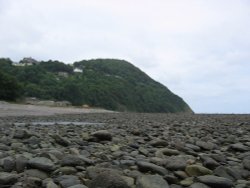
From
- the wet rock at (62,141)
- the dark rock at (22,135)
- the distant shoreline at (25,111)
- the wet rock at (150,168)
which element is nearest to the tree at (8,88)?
the distant shoreline at (25,111)

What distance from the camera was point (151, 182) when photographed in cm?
429

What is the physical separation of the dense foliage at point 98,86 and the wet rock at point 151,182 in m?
52.4

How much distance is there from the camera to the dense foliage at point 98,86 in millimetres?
74288

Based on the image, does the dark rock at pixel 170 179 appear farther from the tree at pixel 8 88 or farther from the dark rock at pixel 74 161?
the tree at pixel 8 88

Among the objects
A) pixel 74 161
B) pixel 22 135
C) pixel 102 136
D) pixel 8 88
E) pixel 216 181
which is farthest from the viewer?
pixel 8 88

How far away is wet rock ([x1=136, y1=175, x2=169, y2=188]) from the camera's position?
167 inches

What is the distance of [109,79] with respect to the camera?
331ft

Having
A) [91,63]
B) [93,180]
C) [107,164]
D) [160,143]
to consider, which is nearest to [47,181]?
[93,180]

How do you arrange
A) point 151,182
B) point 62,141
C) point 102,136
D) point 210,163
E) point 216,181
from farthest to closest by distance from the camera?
1. point 102,136
2. point 62,141
3. point 210,163
4. point 216,181
5. point 151,182

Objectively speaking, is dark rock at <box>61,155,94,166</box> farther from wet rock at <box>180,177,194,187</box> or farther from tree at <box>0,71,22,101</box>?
tree at <box>0,71,22,101</box>

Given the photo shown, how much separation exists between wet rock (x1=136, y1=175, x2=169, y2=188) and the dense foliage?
52.4 m

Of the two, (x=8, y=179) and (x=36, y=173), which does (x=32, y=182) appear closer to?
(x=8, y=179)

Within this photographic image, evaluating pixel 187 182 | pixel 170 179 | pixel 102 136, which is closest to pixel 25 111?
pixel 102 136

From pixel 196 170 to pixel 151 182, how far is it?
38.2 inches
